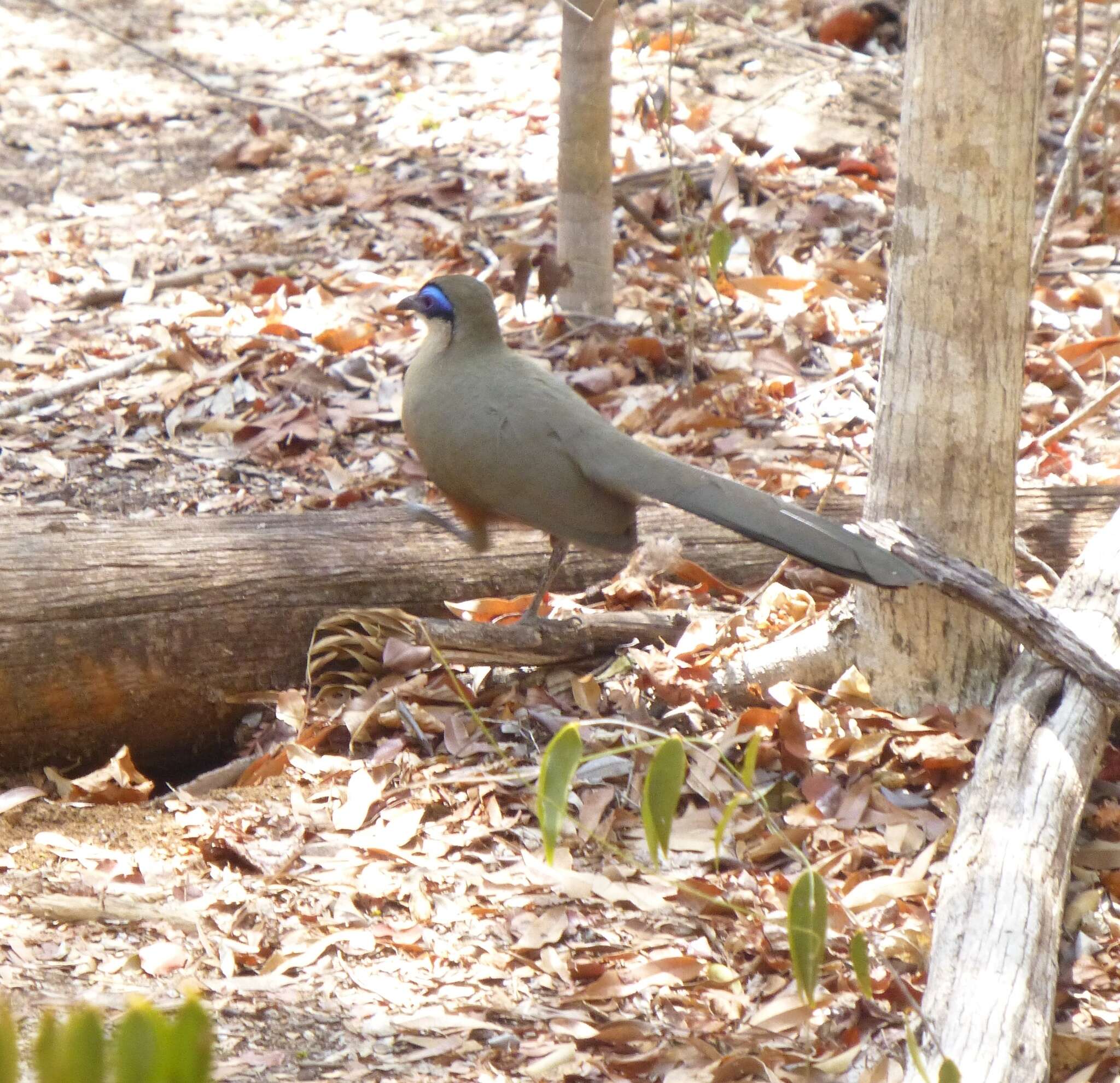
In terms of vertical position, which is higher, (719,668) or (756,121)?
(756,121)

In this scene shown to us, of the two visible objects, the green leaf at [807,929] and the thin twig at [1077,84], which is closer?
the green leaf at [807,929]

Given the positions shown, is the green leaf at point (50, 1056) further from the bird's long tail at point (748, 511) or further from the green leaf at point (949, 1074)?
the bird's long tail at point (748, 511)

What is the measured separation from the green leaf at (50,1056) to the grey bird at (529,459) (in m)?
2.80

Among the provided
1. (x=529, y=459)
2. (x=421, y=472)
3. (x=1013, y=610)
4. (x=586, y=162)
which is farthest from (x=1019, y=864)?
(x=586, y=162)

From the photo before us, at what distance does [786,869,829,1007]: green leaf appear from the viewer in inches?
83.2

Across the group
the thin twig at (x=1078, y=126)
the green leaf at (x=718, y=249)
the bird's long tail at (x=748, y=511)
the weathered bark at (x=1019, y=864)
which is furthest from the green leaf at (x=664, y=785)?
the green leaf at (x=718, y=249)

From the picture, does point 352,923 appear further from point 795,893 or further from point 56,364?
point 56,364

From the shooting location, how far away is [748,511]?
11.6ft

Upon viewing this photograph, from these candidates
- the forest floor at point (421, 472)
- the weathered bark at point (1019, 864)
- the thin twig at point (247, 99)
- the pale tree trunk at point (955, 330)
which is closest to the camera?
the weathered bark at point (1019, 864)

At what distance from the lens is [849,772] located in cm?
371

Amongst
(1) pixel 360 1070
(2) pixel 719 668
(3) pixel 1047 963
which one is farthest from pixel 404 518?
(3) pixel 1047 963

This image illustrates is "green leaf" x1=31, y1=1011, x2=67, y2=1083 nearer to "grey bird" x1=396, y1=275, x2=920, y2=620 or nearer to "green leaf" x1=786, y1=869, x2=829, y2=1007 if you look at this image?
"green leaf" x1=786, y1=869, x2=829, y2=1007

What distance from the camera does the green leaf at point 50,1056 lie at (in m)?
0.69

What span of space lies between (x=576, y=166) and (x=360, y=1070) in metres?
4.67
